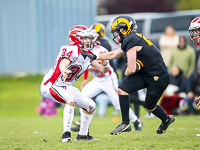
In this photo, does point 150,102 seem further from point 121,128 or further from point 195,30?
point 195,30

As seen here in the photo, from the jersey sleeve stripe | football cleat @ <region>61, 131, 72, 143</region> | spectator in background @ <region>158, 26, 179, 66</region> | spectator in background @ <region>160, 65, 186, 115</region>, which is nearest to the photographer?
football cleat @ <region>61, 131, 72, 143</region>

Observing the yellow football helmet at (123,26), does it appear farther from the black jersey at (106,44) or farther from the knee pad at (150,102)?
the black jersey at (106,44)

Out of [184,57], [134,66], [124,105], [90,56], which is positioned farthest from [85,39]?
[184,57]

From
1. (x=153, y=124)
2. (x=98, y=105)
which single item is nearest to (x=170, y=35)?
(x=98, y=105)

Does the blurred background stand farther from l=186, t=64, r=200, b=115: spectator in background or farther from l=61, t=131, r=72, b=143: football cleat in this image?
l=61, t=131, r=72, b=143: football cleat

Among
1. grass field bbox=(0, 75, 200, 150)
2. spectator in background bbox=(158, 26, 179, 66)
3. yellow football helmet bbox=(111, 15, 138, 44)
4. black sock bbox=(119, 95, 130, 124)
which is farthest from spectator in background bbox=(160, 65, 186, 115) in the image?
yellow football helmet bbox=(111, 15, 138, 44)

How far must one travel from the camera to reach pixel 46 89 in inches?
274

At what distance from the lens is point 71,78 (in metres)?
7.10

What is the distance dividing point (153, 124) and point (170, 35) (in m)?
6.52

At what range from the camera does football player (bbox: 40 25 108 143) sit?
6.71 metres

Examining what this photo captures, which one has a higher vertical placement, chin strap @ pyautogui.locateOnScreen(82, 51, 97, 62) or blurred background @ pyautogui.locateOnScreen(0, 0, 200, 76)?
chin strap @ pyautogui.locateOnScreen(82, 51, 97, 62)

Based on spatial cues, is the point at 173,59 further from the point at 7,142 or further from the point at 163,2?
the point at 163,2

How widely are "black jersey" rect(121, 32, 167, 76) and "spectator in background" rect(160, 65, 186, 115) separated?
Result: 591 centimetres

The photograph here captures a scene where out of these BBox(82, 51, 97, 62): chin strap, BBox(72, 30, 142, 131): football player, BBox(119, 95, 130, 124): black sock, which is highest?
BBox(82, 51, 97, 62): chin strap
